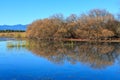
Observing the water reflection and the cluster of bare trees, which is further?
the cluster of bare trees

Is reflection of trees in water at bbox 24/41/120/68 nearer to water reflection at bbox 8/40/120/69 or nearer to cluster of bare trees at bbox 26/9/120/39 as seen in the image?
water reflection at bbox 8/40/120/69

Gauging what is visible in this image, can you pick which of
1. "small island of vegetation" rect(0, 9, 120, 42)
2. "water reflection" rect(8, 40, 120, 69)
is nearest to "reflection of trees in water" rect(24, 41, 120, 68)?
"water reflection" rect(8, 40, 120, 69)

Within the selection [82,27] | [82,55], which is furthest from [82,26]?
[82,55]

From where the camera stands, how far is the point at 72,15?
64375mm

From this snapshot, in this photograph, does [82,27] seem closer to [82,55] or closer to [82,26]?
[82,26]

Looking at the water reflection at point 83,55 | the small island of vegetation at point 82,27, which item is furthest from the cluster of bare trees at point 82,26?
the water reflection at point 83,55

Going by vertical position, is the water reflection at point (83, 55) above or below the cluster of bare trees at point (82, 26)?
below

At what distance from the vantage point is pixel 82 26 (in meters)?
57.6

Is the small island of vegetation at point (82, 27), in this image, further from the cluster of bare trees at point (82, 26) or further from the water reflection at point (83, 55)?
the water reflection at point (83, 55)

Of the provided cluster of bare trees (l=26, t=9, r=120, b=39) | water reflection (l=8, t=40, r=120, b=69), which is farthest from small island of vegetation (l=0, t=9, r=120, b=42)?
water reflection (l=8, t=40, r=120, b=69)

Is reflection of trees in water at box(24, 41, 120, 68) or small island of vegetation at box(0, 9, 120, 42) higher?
small island of vegetation at box(0, 9, 120, 42)

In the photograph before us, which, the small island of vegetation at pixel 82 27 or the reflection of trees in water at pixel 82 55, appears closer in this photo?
the reflection of trees in water at pixel 82 55

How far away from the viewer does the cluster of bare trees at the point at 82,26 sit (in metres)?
56.0

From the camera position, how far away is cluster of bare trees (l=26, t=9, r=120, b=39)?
56000mm
